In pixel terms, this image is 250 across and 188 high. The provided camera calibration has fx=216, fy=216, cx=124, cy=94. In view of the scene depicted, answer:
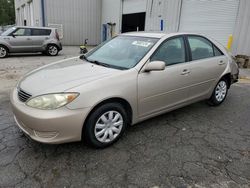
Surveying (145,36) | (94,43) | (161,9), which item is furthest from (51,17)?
(145,36)

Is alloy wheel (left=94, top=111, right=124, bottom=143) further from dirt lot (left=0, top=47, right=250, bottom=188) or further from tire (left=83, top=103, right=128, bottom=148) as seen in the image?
dirt lot (left=0, top=47, right=250, bottom=188)

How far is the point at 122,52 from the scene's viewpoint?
11.0ft

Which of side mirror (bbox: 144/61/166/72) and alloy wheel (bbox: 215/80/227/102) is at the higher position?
side mirror (bbox: 144/61/166/72)

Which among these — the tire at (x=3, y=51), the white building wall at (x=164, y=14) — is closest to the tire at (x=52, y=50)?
the tire at (x=3, y=51)

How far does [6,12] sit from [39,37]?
45.5 meters

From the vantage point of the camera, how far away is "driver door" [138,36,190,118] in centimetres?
298

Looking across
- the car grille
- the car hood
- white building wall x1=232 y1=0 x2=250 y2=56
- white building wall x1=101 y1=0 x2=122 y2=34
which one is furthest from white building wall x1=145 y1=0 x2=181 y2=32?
the car grille

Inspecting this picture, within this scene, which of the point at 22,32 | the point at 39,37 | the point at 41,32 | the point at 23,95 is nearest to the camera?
the point at 23,95

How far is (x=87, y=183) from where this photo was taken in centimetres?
220

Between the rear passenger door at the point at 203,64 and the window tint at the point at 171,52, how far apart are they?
20 cm

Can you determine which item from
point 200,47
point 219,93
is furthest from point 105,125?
point 219,93

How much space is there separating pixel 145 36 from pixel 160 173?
6.92ft

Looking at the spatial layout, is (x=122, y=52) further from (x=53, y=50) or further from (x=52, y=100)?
(x=53, y=50)

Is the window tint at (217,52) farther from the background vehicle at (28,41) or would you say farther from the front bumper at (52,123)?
the background vehicle at (28,41)
